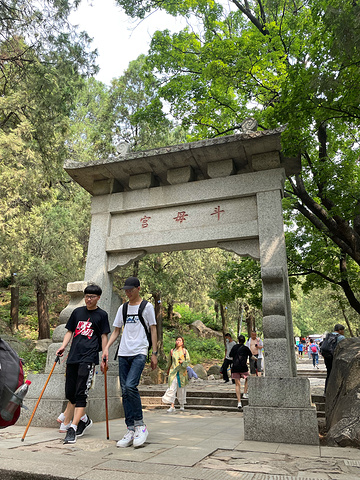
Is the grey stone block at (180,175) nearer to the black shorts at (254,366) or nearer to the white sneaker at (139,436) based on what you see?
the white sneaker at (139,436)

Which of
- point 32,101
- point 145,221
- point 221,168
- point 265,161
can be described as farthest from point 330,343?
point 32,101

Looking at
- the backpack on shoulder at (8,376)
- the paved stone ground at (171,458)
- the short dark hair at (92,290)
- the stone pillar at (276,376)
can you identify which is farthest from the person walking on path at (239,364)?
the backpack on shoulder at (8,376)

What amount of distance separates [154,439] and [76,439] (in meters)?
0.87

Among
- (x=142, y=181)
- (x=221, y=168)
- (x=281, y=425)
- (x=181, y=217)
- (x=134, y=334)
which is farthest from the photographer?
(x=142, y=181)

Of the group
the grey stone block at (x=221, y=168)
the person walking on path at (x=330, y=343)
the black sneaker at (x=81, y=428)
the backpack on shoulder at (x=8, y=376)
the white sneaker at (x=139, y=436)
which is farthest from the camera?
the person walking on path at (x=330, y=343)

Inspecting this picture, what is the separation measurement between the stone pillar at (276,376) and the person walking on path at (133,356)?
1557 mm

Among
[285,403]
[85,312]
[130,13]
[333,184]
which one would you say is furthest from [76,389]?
[130,13]

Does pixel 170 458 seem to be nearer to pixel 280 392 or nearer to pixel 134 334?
pixel 134 334

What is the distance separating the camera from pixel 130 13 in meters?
10.7

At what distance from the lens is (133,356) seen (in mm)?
3953

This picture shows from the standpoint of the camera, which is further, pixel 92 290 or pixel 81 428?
pixel 92 290

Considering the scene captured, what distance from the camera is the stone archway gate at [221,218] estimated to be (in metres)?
4.69

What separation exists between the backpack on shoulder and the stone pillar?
3.31 meters

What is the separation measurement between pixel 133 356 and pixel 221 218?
2.92 m
